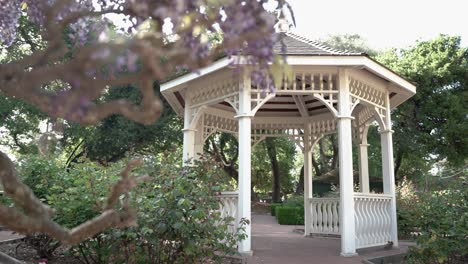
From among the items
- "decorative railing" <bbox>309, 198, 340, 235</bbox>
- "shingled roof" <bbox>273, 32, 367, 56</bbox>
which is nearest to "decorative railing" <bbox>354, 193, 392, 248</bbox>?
"decorative railing" <bbox>309, 198, 340, 235</bbox>

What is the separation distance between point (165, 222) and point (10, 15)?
275 cm

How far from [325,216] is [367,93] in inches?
138

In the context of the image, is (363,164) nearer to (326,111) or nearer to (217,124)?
(326,111)

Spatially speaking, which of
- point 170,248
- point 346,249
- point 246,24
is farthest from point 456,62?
point 246,24

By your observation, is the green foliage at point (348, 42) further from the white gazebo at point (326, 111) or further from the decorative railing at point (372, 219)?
the decorative railing at point (372, 219)

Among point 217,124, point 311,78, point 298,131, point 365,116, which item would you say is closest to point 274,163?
point 298,131

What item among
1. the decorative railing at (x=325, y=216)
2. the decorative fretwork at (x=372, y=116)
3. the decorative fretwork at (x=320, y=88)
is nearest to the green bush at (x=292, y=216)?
the decorative railing at (x=325, y=216)

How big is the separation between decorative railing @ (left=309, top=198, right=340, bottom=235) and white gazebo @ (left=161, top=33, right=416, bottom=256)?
24 mm

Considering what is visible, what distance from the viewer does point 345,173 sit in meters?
7.42

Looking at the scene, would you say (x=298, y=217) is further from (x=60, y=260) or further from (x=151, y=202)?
(x=151, y=202)

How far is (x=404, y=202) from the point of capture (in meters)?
12.8

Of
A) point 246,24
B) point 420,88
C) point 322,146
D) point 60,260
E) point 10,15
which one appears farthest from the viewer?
point 322,146

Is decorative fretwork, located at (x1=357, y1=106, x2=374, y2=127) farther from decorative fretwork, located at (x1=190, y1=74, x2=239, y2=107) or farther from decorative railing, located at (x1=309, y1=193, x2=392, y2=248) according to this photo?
decorative fretwork, located at (x1=190, y1=74, x2=239, y2=107)

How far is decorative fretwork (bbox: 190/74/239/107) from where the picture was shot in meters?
7.61
